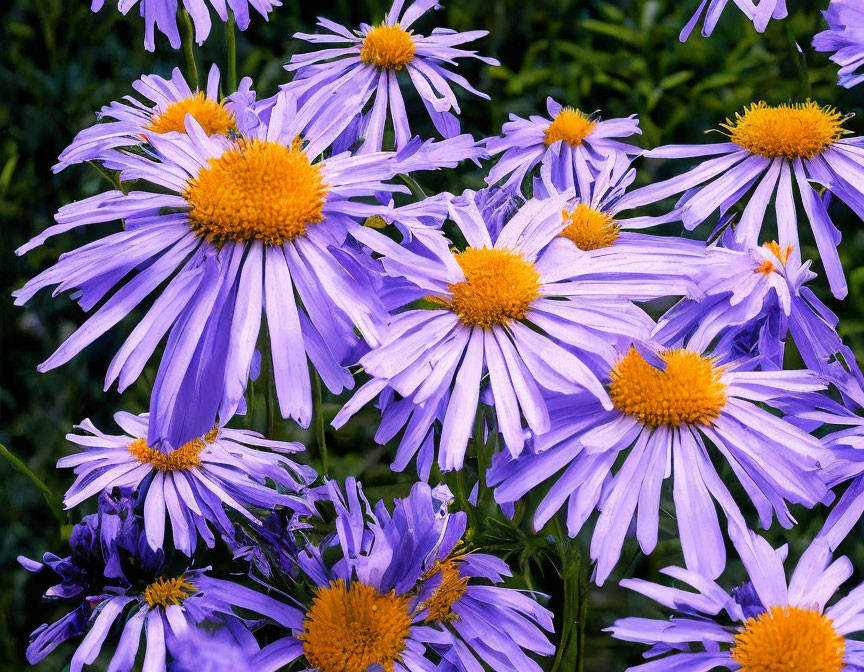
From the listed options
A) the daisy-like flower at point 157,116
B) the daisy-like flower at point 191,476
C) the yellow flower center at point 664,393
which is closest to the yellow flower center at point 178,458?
the daisy-like flower at point 191,476

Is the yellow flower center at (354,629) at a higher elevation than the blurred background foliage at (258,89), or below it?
below

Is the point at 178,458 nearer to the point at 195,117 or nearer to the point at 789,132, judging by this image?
the point at 195,117

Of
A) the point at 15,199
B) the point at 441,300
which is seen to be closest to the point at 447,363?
the point at 441,300

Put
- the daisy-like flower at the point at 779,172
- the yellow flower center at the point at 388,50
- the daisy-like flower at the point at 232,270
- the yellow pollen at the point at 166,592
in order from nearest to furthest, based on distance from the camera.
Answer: the daisy-like flower at the point at 232,270 → the yellow pollen at the point at 166,592 → the daisy-like flower at the point at 779,172 → the yellow flower center at the point at 388,50

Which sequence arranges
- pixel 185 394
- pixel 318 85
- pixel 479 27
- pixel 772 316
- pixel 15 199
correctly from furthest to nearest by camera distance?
pixel 479 27 → pixel 15 199 → pixel 318 85 → pixel 772 316 → pixel 185 394

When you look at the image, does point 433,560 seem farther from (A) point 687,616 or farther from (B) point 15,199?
(B) point 15,199

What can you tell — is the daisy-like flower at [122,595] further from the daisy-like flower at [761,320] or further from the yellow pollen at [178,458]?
the daisy-like flower at [761,320]
